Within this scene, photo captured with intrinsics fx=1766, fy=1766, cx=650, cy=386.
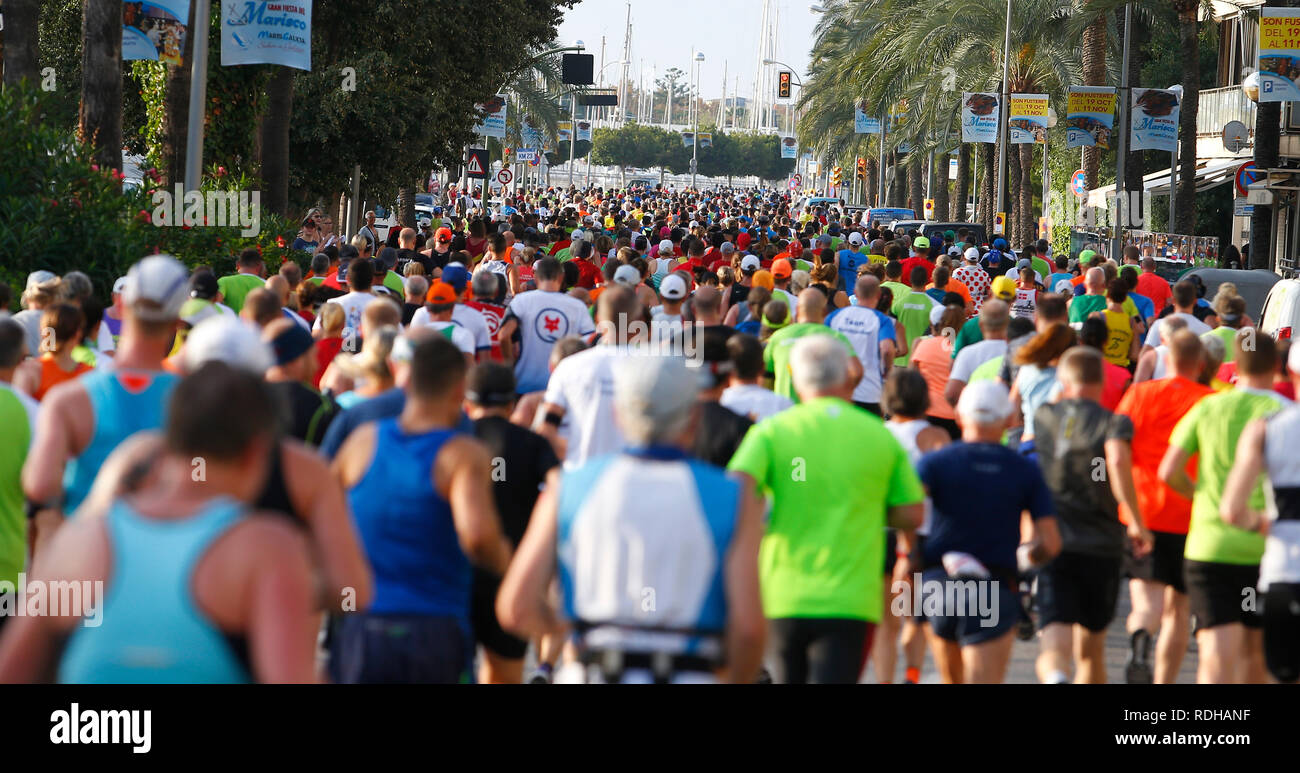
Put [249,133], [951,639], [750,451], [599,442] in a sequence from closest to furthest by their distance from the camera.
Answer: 1. [750,451]
2. [951,639]
3. [599,442]
4. [249,133]

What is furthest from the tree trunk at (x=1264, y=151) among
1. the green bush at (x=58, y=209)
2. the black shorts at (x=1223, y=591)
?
the black shorts at (x=1223, y=591)

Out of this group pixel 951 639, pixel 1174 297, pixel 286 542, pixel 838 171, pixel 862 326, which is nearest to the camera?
pixel 286 542

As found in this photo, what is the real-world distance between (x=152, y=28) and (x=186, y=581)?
16.9 meters

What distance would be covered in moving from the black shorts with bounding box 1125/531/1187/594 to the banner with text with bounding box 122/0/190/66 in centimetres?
1296

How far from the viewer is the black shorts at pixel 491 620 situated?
6.20 metres

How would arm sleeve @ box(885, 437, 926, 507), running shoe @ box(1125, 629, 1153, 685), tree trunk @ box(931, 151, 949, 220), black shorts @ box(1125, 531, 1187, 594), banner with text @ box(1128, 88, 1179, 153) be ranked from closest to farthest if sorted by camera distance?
1. arm sleeve @ box(885, 437, 926, 507)
2. black shorts @ box(1125, 531, 1187, 594)
3. running shoe @ box(1125, 629, 1153, 685)
4. banner with text @ box(1128, 88, 1179, 153)
5. tree trunk @ box(931, 151, 949, 220)

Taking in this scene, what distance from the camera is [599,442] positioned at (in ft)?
24.6

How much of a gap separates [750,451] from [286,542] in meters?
2.44

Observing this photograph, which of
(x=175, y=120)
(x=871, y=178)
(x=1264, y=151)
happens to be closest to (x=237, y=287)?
(x=175, y=120)

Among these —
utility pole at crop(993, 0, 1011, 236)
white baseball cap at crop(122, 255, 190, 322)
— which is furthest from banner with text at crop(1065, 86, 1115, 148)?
white baseball cap at crop(122, 255, 190, 322)

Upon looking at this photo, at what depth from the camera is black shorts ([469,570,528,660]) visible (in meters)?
6.20

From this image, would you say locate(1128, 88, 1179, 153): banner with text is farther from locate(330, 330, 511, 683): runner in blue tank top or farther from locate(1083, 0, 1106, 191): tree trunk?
locate(330, 330, 511, 683): runner in blue tank top

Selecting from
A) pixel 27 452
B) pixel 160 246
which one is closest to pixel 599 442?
pixel 27 452
